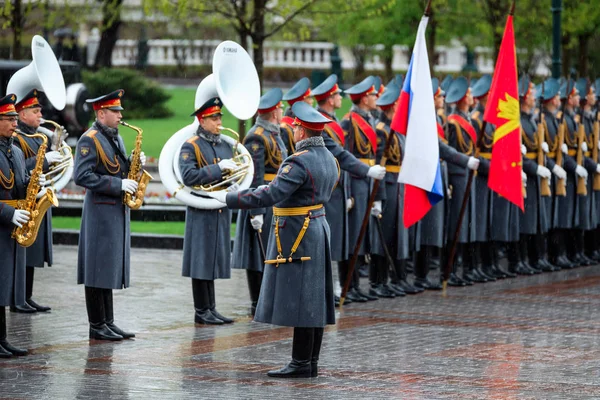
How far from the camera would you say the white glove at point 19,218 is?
32.9 feet

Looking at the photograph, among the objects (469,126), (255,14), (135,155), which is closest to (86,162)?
(135,155)

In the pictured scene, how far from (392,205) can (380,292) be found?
0.93m

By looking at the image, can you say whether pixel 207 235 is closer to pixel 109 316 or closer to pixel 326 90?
pixel 109 316

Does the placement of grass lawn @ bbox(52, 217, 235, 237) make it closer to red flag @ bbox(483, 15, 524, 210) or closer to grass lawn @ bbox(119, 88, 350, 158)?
red flag @ bbox(483, 15, 524, 210)

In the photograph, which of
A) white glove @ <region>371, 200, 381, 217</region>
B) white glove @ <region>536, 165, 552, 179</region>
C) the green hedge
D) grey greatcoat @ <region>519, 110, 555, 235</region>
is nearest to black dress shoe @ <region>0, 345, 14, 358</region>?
white glove @ <region>371, 200, 381, 217</region>

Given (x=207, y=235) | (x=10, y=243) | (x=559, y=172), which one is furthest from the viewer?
(x=559, y=172)

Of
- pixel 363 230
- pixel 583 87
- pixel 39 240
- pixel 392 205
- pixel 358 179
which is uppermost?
pixel 583 87

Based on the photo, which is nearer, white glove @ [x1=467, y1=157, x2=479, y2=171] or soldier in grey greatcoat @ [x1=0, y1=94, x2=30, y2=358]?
soldier in grey greatcoat @ [x1=0, y1=94, x2=30, y2=358]

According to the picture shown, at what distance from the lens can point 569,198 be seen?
57.5ft

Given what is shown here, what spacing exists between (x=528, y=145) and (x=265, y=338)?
618 centimetres

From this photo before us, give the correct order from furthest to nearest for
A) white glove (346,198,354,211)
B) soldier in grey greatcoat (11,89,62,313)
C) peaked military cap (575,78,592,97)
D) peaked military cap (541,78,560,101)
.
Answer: peaked military cap (575,78,592,97) → peaked military cap (541,78,560,101) → white glove (346,198,354,211) → soldier in grey greatcoat (11,89,62,313)

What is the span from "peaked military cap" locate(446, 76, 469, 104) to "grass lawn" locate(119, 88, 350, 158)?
1340cm

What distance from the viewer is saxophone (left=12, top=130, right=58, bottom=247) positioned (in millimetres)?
10266

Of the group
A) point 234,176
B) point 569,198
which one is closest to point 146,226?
point 569,198
